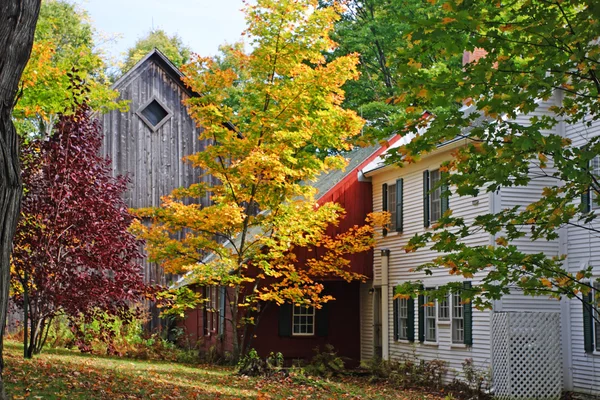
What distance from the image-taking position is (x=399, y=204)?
23719 millimetres

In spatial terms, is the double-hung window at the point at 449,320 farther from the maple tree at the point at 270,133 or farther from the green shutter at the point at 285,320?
the green shutter at the point at 285,320

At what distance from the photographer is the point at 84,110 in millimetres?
17266

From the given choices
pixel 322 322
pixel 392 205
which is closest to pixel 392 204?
pixel 392 205

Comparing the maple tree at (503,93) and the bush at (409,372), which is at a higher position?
the maple tree at (503,93)

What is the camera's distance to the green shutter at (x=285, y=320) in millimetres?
24875

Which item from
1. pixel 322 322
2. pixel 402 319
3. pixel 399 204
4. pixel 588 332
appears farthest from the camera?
pixel 322 322

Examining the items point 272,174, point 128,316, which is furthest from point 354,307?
point 128,316

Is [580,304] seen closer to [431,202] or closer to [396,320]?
[431,202]

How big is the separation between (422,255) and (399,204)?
180cm

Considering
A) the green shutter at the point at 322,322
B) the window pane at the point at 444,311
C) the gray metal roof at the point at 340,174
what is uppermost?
the gray metal roof at the point at 340,174

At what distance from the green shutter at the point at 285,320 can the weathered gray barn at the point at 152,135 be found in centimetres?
592

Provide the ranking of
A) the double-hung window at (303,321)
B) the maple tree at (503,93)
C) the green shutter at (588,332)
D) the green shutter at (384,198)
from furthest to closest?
1. the double-hung window at (303,321)
2. the green shutter at (384,198)
3. the green shutter at (588,332)
4. the maple tree at (503,93)

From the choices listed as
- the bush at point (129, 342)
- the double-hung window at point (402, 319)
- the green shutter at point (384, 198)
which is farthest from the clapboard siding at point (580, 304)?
the bush at point (129, 342)

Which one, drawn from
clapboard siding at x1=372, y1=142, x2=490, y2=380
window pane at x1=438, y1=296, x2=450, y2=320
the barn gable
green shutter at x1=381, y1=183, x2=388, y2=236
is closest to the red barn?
clapboard siding at x1=372, y1=142, x2=490, y2=380
